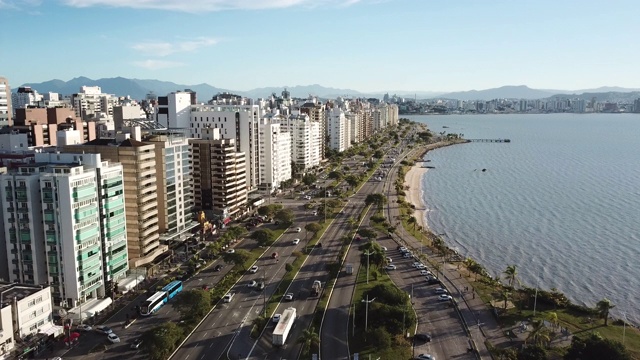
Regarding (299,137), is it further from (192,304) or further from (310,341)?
(310,341)

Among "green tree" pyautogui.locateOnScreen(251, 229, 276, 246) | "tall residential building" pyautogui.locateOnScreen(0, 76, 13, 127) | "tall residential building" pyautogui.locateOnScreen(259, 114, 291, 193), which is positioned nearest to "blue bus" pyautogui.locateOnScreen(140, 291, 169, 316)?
"green tree" pyautogui.locateOnScreen(251, 229, 276, 246)

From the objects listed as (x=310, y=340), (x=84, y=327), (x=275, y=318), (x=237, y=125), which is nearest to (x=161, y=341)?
(x=310, y=340)

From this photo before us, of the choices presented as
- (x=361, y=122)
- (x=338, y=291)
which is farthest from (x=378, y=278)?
(x=361, y=122)

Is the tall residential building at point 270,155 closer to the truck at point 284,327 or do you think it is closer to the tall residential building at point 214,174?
the tall residential building at point 214,174

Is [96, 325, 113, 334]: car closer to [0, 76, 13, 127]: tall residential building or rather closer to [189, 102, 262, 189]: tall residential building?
[189, 102, 262, 189]: tall residential building

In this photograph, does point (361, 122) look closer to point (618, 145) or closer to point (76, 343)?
point (618, 145)

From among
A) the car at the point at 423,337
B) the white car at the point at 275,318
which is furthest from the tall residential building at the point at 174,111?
the car at the point at 423,337
